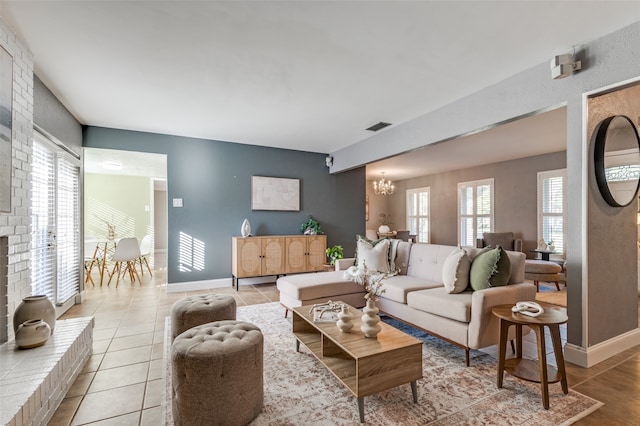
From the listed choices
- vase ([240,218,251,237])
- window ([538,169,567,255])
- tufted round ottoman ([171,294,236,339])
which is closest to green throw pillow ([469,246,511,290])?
tufted round ottoman ([171,294,236,339])

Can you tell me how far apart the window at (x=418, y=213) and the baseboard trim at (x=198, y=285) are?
609 cm

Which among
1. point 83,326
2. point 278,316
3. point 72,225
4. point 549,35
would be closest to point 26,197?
point 83,326

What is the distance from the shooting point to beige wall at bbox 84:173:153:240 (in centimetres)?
761

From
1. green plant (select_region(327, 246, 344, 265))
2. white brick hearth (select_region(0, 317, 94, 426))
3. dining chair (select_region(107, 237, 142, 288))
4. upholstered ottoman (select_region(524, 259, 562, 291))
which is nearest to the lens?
white brick hearth (select_region(0, 317, 94, 426))

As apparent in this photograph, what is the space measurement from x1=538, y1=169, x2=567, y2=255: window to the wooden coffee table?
570 cm

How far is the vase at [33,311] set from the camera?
207cm

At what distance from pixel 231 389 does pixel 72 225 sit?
12.6 ft

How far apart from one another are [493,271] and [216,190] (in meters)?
4.35

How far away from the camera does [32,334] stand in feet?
6.48

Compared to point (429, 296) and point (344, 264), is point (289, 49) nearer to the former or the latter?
point (429, 296)

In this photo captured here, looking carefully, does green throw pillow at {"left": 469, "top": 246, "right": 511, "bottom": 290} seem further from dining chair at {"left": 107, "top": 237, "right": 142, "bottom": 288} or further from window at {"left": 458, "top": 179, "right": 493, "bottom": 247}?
dining chair at {"left": 107, "top": 237, "right": 142, "bottom": 288}

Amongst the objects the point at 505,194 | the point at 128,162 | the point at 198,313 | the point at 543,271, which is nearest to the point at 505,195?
the point at 505,194

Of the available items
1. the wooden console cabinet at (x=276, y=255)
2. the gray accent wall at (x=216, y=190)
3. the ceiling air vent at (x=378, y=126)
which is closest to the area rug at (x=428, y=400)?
the wooden console cabinet at (x=276, y=255)

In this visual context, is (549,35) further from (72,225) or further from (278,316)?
(72,225)
